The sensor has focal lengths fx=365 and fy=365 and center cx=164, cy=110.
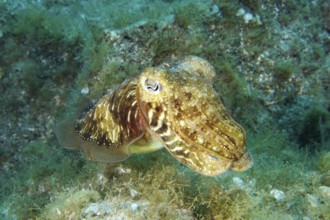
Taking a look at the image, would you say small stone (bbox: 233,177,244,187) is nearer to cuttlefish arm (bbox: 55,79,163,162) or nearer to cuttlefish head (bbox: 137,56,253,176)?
cuttlefish head (bbox: 137,56,253,176)

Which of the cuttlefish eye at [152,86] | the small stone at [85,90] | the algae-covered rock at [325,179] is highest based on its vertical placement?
the cuttlefish eye at [152,86]

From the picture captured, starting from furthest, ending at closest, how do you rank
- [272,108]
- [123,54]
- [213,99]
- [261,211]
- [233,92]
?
[272,108], [233,92], [123,54], [261,211], [213,99]

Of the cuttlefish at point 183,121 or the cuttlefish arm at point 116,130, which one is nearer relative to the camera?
the cuttlefish at point 183,121

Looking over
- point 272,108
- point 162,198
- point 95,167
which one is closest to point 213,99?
point 162,198

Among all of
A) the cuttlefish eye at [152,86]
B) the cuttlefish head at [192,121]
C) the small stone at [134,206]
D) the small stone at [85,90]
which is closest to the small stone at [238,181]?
the cuttlefish head at [192,121]

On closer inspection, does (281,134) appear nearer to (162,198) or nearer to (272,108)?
(272,108)

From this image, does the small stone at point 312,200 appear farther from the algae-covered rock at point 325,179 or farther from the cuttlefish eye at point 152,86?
the cuttlefish eye at point 152,86

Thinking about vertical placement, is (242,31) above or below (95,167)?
above
